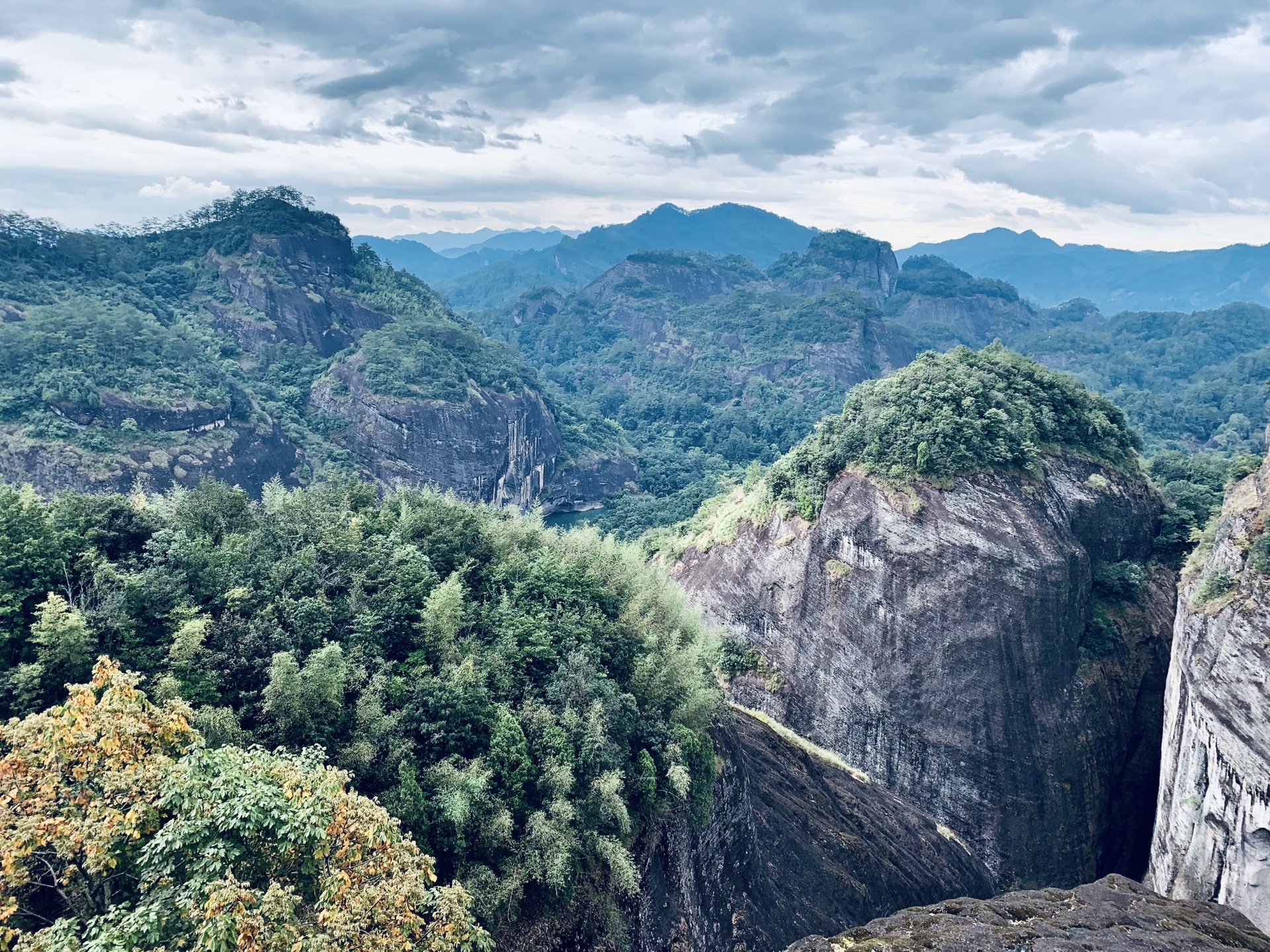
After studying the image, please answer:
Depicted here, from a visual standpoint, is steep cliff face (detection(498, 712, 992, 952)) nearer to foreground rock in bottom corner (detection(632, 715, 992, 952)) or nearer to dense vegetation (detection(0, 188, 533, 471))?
foreground rock in bottom corner (detection(632, 715, 992, 952))

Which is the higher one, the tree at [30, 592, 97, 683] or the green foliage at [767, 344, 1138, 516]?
the green foliage at [767, 344, 1138, 516]

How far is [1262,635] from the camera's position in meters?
18.0

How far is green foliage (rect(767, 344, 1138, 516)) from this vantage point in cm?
2683

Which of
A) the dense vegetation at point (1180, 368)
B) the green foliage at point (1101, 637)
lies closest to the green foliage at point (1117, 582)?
the green foliage at point (1101, 637)

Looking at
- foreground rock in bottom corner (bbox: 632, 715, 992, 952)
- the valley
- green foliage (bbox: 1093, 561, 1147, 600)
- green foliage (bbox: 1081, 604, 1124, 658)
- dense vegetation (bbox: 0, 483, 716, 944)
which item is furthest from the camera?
green foliage (bbox: 1093, 561, 1147, 600)

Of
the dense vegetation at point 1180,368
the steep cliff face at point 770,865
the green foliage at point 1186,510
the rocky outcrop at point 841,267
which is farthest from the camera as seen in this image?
the rocky outcrop at point 841,267

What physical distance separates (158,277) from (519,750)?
90.3 metres

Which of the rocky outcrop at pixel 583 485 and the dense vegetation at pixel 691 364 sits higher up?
the dense vegetation at pixel 691 364

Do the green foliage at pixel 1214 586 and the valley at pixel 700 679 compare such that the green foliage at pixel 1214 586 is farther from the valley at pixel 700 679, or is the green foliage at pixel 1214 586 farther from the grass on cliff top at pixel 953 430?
the grass on cliff top at pixel 953 430

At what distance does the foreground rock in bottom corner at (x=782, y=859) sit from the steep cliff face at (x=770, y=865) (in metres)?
0.03

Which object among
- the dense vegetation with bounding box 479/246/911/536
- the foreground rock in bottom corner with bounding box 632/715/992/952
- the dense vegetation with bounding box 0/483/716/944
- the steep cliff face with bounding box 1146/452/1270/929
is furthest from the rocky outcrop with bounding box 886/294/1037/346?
the dense vegetation with bounding box 0/483/716/944

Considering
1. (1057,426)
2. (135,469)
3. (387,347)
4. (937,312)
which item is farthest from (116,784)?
(937,312)

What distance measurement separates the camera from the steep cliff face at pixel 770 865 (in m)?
14.9

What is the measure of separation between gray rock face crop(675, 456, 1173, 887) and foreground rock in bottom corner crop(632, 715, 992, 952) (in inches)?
81.2
